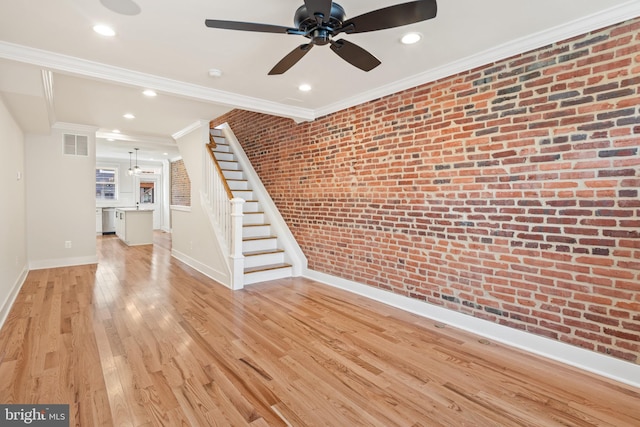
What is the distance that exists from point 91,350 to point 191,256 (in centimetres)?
312

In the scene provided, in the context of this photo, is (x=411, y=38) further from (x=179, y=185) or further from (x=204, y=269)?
(x=179, y=185)

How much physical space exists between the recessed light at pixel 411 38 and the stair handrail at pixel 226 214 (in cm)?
275

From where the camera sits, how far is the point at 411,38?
245 centimetres

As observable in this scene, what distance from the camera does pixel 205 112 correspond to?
463cm

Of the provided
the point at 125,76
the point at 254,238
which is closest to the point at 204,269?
the point at 254,238

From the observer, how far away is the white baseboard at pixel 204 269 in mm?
4412

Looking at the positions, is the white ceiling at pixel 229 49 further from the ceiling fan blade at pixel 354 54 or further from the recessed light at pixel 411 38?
the ceiling fan blade at pixel 354 54

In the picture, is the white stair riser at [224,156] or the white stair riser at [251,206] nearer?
the white stair riser at [251,206]

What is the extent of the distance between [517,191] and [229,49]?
272 cm

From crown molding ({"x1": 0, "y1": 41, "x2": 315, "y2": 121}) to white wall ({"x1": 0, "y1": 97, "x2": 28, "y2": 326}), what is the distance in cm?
109

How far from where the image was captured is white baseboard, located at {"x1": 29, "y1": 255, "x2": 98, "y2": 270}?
530cm

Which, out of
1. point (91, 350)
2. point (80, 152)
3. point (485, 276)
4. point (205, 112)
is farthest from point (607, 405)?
point (80, 152)

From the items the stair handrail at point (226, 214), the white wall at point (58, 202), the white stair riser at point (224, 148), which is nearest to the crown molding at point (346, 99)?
the stair handrail at point (226, 214)

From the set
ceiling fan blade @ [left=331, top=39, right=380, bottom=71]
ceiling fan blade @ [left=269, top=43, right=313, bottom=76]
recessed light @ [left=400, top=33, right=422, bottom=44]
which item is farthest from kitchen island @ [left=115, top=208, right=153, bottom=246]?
recessed light @ [left=400, top=33, right=422, bottom=44]
